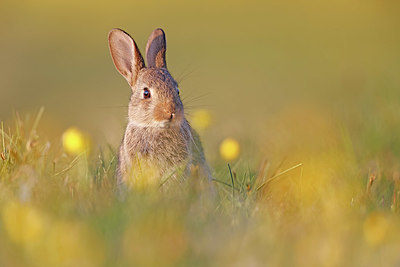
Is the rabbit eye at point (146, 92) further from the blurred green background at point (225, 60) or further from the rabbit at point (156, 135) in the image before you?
the blurred green background at point (225, 60)

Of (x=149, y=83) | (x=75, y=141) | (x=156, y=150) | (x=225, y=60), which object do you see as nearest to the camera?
(x=75, y=141)

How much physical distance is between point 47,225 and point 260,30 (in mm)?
16566

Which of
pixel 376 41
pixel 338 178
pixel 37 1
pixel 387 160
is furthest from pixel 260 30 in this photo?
pixel 338 178

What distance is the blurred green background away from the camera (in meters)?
9.24

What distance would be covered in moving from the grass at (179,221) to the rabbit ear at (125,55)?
128 cm

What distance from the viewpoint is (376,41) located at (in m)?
16.8

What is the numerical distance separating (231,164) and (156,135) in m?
0.74

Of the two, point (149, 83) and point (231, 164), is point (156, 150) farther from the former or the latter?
point (231, 164)

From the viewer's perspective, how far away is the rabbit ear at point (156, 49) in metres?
6.28

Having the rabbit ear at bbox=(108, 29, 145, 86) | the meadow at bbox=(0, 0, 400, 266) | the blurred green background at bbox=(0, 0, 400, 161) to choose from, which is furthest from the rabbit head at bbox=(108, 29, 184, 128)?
the blurred green background at bbox=(0, 0, 400, 161)

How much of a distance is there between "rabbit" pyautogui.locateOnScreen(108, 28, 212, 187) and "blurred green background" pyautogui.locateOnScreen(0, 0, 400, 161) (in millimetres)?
1319

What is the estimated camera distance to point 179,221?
371 cm

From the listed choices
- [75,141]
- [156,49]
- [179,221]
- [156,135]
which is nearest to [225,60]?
[156,49]

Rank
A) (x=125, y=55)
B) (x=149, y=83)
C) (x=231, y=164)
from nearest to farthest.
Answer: (x=149, y=83), (x=231, y=164), (x=125, y=55)
